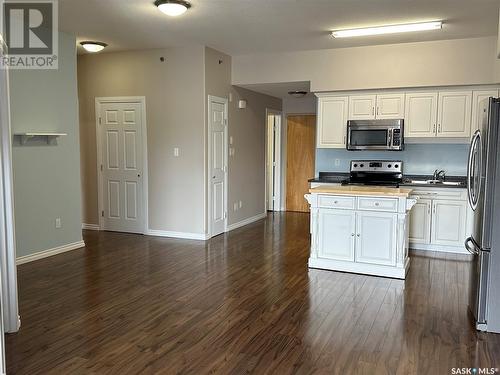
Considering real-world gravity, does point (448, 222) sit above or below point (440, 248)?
above

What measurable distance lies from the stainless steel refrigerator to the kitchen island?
1.11 metres

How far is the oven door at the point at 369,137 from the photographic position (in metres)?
5.91

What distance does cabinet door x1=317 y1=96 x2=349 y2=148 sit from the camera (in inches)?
245

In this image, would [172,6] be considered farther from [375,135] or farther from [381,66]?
[375,135]

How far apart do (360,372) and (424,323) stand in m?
1.01

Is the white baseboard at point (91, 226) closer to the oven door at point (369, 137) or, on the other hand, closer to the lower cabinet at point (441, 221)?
the oven door at point (369, 137)

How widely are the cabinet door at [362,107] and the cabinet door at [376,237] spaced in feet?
6.92

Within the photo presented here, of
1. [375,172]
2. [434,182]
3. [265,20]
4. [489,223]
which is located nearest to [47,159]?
[265,20]

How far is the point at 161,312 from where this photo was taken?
354 cm

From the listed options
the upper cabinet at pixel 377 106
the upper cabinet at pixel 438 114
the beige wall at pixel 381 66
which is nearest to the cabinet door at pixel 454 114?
the upper cabinet at pixel 438 114

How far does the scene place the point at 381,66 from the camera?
5910 mm

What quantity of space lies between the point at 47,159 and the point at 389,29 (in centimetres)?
431

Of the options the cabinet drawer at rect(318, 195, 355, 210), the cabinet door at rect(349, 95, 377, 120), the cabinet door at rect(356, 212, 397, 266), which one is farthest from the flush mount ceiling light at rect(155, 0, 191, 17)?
the cabinet door at rect(349, 95, 377, 120)

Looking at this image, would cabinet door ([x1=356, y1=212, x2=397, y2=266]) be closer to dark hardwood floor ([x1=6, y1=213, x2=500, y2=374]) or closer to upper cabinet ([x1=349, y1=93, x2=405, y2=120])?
dark hardwood floor ([x1=6, y1=213, x2=500, y2=374])
